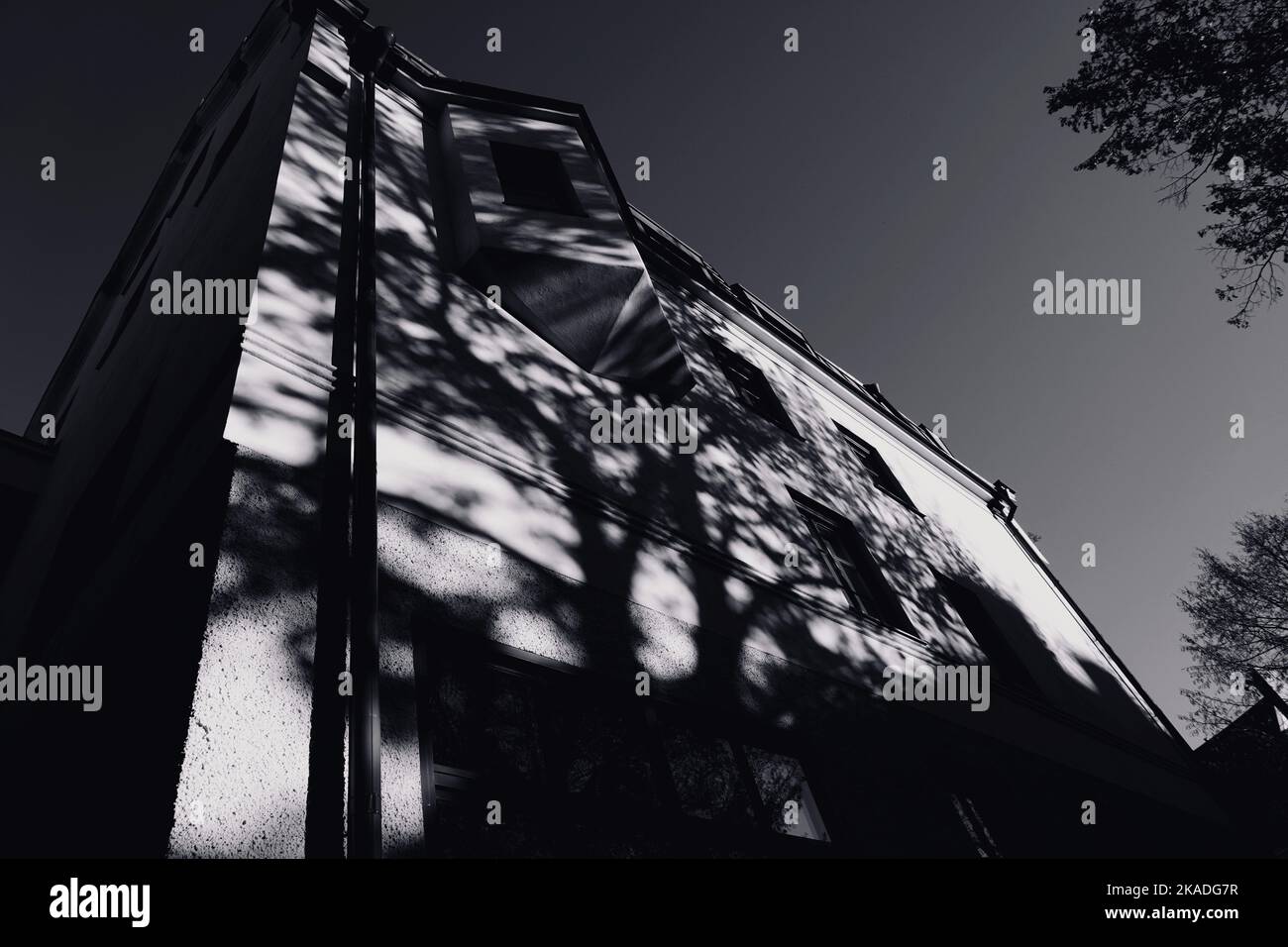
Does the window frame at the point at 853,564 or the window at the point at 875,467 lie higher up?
the window at the point at 875,467

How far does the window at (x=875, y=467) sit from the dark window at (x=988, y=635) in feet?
5.63

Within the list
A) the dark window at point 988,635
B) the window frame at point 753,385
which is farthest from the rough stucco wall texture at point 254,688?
the dark window at point 988,635

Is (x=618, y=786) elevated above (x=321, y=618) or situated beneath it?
situated beneath

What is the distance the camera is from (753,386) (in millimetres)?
11148

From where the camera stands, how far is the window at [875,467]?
12.3 metres

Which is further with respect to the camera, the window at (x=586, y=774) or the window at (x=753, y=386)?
the window at (x=753, y=386)

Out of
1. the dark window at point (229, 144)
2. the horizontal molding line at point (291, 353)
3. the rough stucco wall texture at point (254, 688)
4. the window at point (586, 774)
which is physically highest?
the dark window at point (229, 144)

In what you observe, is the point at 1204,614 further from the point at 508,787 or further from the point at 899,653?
the point at 508,787

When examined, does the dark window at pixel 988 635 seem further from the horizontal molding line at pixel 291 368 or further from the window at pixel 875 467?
the horizontal molding line at pixel 291 368

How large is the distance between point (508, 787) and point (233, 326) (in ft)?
11.1

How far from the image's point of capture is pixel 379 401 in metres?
4.77

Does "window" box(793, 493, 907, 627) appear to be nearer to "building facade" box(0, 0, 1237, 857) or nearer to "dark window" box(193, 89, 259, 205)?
"building facade" box(0, 0, 1237, 857)
